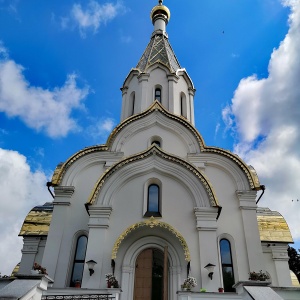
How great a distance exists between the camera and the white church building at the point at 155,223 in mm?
11055

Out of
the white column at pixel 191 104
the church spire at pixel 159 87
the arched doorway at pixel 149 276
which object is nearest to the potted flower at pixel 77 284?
the arched doorway at pixel 149 276

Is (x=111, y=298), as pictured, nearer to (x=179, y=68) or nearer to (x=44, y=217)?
(x=44, y=217)

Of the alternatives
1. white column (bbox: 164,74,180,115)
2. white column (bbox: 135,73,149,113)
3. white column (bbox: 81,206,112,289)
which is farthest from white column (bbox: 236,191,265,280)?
white column (bbox: 135,73,149,113)

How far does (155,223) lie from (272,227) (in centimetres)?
629

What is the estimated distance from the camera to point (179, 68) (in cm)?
1964

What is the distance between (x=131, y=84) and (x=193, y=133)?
5809mm

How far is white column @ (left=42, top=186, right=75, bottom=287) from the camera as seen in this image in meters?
12.0

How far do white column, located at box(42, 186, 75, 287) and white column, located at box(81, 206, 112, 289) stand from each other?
1.47m

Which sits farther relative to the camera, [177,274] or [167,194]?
[167,194]

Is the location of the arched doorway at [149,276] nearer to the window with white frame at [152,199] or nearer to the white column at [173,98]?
the window with white frame at [152,199]

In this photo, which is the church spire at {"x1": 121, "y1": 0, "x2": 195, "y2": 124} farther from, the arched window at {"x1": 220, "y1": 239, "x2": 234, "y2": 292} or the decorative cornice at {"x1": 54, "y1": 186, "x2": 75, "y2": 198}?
the arched window at {"x1": 220, "y1": 239, "x2": 234, "y2": 292}

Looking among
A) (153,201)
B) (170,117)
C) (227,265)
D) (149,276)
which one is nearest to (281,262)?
(227,265)

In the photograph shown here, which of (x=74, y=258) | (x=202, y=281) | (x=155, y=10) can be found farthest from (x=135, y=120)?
(x=155, y=10)

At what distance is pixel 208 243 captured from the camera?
1120 centimetres
